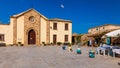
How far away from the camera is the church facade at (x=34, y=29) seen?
3369cm

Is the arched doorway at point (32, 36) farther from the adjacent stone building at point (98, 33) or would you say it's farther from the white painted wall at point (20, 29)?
the adjacent stone building at point (98, 33)

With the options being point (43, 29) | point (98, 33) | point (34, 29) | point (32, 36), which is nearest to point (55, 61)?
point (34, 29)

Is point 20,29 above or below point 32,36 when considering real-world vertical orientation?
above

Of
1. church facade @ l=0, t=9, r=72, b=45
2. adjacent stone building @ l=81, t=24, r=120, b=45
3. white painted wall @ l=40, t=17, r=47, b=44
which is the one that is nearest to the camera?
church facade @ l=0, t=9, r=72, b=45

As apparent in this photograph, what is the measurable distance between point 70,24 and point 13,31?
463 inches

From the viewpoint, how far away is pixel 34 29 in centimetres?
3534

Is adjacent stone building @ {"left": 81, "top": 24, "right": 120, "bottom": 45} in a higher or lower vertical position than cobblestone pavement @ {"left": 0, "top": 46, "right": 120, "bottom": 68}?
higher

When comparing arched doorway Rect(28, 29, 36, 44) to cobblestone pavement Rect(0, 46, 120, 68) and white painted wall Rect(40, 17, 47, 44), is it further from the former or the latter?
cobblestone pavement Rect(0, 46, 120, 68)

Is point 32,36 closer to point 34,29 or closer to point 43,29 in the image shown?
point 34,29

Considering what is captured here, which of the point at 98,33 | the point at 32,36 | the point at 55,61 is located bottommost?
the point at 55,61

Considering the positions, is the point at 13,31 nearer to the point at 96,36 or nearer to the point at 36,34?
the point at 36,34

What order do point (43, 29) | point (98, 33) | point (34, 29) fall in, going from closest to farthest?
point (34, 29)
point (43, 29)
point (98, 33)

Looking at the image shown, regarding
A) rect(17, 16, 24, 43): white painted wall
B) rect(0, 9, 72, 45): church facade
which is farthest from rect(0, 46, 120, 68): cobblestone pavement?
rect(17, 16, 24, 43): white painted wall

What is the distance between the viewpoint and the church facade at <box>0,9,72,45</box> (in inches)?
1326
